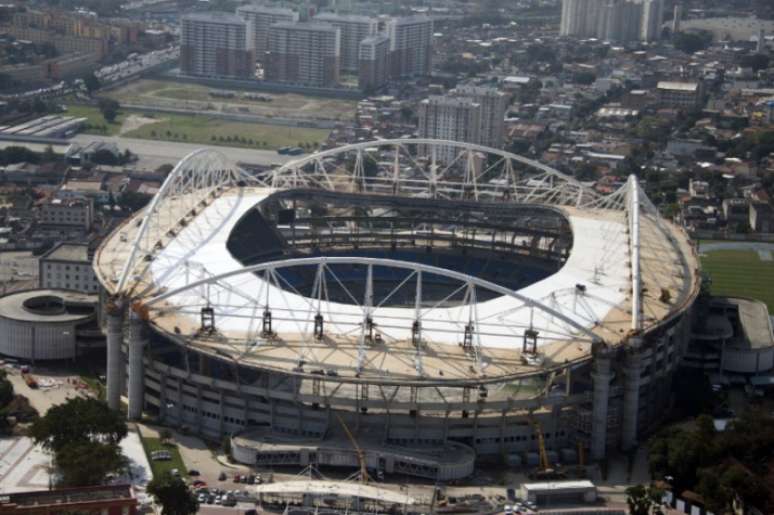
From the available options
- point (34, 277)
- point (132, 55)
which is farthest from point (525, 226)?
point (132, 55)

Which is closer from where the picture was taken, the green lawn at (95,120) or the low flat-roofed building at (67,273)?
the low flat-roofed building at (67,273)

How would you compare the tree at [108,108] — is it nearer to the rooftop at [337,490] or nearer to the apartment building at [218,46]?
the apartment building at [218,46]

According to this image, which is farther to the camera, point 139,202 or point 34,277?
point 139,202

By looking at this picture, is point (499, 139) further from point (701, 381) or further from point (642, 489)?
point (642, 489)

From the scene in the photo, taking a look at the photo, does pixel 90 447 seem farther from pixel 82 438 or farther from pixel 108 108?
pixel 108 108

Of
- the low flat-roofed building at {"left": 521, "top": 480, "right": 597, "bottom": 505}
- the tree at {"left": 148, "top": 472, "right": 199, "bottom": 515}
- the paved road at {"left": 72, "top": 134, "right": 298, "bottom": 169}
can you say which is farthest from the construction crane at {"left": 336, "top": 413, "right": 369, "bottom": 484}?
the paved road at {"left": 72, "top": 134, "right": 298, "bottom": 169}

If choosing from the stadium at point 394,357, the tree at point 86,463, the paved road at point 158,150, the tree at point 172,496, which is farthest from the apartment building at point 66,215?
the tree at point 172,496

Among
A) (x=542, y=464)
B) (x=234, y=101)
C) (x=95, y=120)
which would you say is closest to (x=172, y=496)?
(x=542, y=464)

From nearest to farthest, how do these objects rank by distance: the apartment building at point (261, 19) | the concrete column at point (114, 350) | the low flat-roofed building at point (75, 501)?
1. the low flat-roofed building at point (75, 501)
2. the concrete column at point (114, 350)
3. the apartment building at point (261, 19)
